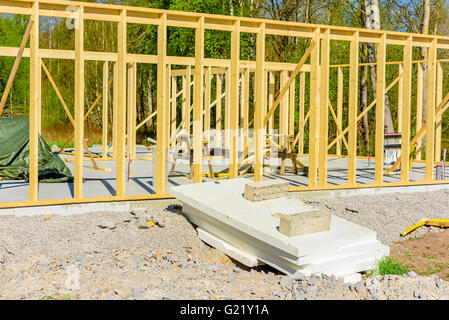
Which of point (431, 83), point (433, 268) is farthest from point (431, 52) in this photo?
point (433, 268)

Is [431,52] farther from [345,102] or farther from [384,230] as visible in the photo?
[345,102]

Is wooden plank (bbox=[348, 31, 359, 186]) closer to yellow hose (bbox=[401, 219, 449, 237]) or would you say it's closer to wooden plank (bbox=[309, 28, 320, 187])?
wooden plank (bbox=[309, 28, 320, 187])

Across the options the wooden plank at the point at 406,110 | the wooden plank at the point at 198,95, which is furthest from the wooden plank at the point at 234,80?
the wooden plank at the point at 406,110

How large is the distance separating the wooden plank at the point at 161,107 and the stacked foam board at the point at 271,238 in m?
0.66

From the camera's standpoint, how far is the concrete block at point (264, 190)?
588cm

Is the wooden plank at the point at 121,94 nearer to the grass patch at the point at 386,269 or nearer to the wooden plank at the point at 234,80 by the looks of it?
the wooden plank at the point at 234,80

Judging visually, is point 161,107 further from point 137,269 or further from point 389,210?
point 389,210

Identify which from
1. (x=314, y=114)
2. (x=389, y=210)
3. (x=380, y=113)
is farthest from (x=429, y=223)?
(x=314, y=114)

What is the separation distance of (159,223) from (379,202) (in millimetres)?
3634

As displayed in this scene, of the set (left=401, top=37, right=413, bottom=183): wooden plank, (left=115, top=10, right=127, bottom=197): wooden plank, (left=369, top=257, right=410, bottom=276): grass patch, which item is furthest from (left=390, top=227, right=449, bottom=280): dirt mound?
(left=115, top=10, right=127, bottom=197): wooden plank

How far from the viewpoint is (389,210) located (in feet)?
24.3

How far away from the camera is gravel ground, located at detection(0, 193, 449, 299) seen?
159 inches

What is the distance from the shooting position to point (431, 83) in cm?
889

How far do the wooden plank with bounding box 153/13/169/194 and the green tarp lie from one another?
226 cm
